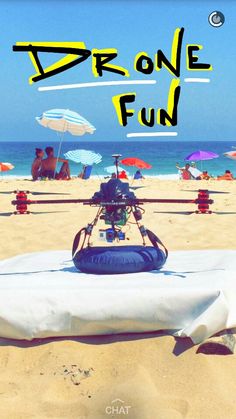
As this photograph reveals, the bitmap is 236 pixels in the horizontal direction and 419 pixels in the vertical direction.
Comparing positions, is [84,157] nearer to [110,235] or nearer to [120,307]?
[110,235]

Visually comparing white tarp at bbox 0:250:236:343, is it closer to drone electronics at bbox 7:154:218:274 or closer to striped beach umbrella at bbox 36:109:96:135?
drone electronics at bbox 7:154:218:274

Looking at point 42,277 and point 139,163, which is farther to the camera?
point 139,163

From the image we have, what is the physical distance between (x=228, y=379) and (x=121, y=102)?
4.46 m

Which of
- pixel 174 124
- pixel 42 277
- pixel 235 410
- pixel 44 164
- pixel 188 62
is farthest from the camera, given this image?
pixel 44 164

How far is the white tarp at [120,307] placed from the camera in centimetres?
396

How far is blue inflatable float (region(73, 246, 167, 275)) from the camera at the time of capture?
15.0 feet

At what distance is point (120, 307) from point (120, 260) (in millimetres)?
649

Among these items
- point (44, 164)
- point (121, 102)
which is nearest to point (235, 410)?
point (121, 102)

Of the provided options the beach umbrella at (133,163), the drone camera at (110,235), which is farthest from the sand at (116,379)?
the beach umbrella at (133,163)

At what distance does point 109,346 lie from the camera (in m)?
3.96

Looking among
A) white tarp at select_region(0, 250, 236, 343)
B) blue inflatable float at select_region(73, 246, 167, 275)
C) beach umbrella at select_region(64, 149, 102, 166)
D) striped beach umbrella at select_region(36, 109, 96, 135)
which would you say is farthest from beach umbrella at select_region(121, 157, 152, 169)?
white tarp at select_region(0, 250, 236, 343)

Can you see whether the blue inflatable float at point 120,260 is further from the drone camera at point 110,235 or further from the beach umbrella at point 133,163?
the beach umbrella at point 133,163

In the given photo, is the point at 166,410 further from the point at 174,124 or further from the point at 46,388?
the point at 174,124

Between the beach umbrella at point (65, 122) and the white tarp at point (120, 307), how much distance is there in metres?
13.2
